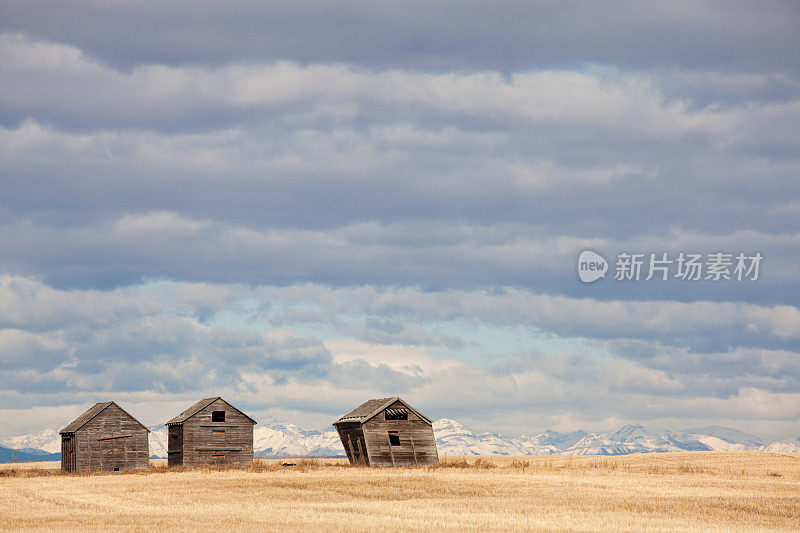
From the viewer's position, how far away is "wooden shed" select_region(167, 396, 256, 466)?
255 feet

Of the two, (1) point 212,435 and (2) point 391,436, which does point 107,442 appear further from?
(2) point 391,436

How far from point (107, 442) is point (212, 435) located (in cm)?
850

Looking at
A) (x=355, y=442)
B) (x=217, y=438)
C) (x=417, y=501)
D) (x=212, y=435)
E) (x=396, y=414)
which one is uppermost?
(x=396, y=414)

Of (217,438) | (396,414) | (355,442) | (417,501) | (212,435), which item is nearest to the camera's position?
(417,501)

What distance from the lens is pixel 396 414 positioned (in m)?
75.4

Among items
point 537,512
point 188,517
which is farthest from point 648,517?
point 188,517

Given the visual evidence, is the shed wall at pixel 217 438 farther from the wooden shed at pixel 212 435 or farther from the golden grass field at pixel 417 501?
the golden grass field at pixel 417 501

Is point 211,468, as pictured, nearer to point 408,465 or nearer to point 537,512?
point 408,465

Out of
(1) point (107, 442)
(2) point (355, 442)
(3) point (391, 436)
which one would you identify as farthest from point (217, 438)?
(3) point (391, 436)

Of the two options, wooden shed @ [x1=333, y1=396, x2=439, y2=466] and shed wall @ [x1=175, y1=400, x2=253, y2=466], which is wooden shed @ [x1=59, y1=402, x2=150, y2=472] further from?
wooden shed @ [x1=333, y1=396, x2=439, y2=466]

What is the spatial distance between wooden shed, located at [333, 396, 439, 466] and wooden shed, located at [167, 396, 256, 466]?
30.4 feet

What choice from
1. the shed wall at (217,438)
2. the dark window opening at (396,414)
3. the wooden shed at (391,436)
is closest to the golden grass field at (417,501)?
the wooden shed at (391,436)

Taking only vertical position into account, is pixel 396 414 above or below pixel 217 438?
above

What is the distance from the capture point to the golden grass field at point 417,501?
36500 millimetres
